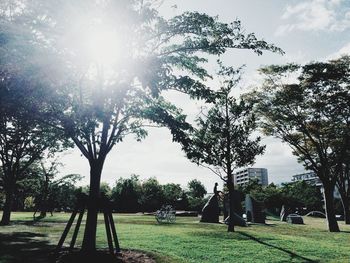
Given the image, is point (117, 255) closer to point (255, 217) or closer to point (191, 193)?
point (255, 217)

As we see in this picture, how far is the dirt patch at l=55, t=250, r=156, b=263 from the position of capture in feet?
37.2

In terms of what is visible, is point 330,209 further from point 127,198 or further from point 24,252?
point 127,198

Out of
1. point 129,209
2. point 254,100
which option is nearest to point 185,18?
point 254,100

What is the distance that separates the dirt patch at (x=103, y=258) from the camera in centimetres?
1135

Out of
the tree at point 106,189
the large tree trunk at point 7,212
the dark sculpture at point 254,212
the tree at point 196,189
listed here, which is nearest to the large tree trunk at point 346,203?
the dark sculpture at point 254,212

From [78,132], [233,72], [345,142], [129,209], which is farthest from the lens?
[129,209]

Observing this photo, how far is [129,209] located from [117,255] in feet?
215

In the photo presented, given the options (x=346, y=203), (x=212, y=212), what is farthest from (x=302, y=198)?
(x=212, y=212)

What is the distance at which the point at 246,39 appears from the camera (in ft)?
41.2

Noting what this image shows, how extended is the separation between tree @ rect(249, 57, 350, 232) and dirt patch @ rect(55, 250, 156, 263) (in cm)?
1993

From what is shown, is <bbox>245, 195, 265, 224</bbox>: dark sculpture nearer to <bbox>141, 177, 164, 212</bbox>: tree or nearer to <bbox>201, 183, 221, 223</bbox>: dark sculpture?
<bbox>201, 183, 221, 223</bbox>: dark sculpture

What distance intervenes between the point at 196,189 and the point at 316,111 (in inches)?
3169

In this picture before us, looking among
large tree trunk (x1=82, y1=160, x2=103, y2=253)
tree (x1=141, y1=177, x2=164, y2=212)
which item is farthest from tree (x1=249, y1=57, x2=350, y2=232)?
tree (x1=141, y1=177, x2=164, y2=212)

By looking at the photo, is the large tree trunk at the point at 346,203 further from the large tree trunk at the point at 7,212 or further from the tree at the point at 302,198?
the tree at the point at 302,198
